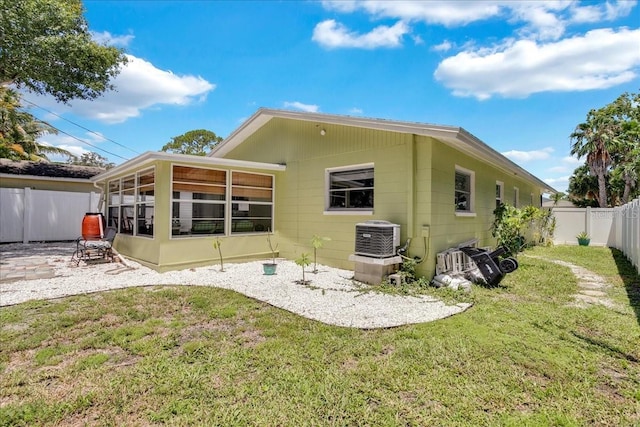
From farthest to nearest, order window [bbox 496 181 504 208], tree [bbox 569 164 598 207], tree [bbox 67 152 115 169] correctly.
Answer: tree [bbox 67 152 115 169] < tree [bbox 569 164 598 207] < window [bbox 496 181 504 208]

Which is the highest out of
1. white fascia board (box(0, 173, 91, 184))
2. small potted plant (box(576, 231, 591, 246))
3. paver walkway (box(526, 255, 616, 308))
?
white fascia board (box(0, 173, 91, 184))

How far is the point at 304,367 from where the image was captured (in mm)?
3006

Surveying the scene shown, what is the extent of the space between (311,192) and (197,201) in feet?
9.38

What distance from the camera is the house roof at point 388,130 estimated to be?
5707mm

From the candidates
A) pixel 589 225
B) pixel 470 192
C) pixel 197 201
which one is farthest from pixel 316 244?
pixel 589 225

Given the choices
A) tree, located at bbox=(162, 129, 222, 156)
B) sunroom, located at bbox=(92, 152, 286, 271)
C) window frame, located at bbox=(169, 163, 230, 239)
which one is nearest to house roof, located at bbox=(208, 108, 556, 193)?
sunroom, located at bbox=(92, 152, 286, 271)

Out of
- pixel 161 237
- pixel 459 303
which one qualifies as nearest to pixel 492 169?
pixel 459 303

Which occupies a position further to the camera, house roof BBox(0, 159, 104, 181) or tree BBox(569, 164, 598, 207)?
tree BBox(569, 164, 598, 207)

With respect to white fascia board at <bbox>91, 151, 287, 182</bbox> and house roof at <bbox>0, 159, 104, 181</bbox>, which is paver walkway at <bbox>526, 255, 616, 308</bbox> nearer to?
white fascia board at <bbox>91, 151, 287, 182</bbox>

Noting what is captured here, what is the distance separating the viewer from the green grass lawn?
2346mm

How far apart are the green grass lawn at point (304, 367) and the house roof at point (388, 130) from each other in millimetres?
2963

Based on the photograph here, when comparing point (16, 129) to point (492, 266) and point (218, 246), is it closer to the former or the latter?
point (218, 246)

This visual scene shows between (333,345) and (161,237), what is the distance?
533 cm

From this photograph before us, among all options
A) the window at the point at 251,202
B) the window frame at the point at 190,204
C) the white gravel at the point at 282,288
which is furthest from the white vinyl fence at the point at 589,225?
the window frame at the point at 190,204
